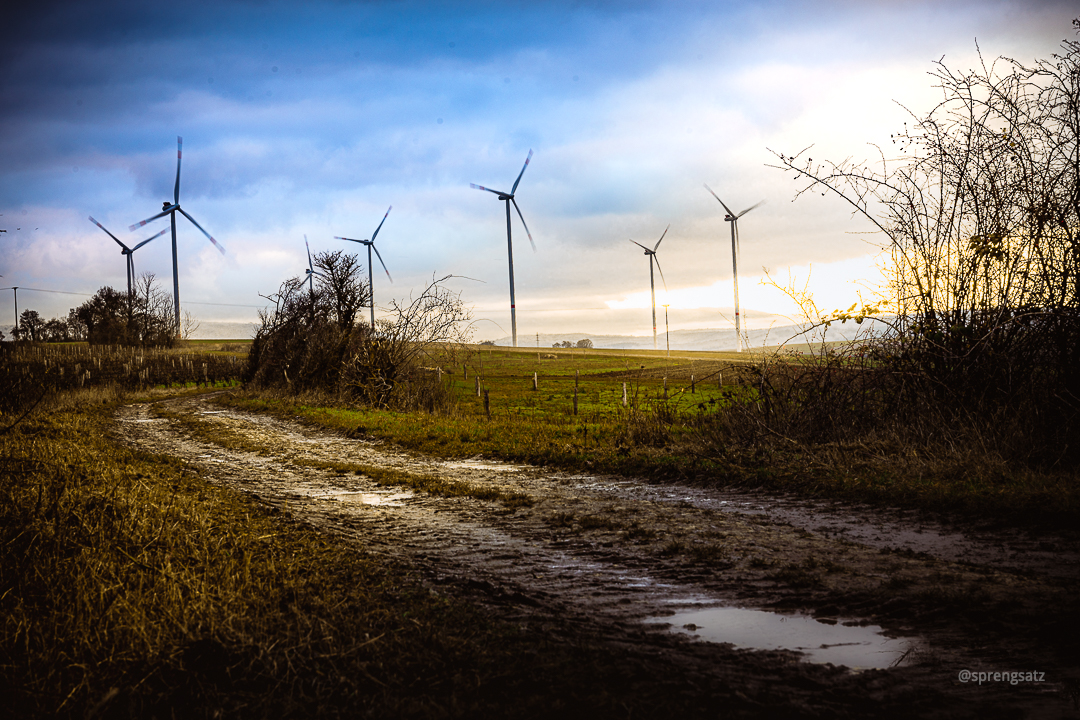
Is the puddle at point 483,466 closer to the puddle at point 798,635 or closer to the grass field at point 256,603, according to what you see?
the grass field at point 256,603

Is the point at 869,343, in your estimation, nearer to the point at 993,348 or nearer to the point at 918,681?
the point at 993,348

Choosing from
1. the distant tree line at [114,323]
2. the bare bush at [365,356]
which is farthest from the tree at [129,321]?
the bare bush at [365,356]

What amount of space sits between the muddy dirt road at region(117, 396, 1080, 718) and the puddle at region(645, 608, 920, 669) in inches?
0.8

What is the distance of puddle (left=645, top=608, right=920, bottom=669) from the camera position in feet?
15.0

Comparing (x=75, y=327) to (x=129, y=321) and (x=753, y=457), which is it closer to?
(x=129, y=321)

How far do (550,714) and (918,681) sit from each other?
225cm

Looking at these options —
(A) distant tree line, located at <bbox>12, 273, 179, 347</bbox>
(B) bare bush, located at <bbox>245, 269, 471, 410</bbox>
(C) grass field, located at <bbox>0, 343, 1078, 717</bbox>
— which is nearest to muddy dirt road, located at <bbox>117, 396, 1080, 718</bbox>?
(C) grass field, located at <bbox>0, 343, 1078, 717</bbox>

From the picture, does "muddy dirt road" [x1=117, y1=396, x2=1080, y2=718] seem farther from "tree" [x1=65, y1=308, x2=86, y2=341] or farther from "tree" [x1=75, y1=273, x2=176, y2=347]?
"tree" [x1=65, y1=308, x2=86, y2=341]

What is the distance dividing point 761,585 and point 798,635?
118cm

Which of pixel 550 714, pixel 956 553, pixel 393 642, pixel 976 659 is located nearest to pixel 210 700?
pixel 393 642

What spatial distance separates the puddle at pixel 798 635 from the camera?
4570 millimetres

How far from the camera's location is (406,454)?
1636 cm

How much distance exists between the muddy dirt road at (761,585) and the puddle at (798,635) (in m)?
0.02

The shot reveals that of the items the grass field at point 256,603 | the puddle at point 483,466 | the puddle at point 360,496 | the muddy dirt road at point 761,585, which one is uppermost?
the grass field at point 256,603
